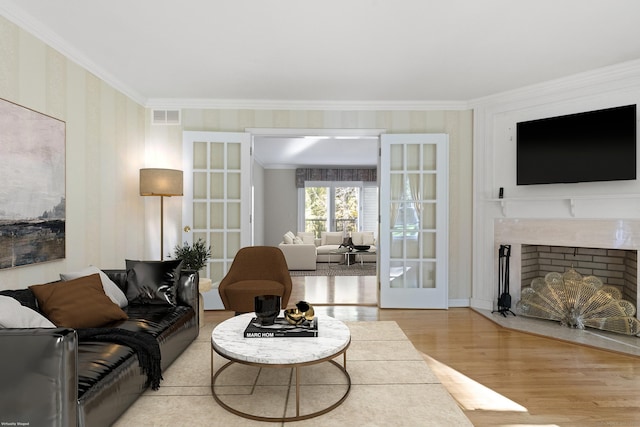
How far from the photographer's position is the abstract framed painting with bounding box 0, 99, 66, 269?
2.51m

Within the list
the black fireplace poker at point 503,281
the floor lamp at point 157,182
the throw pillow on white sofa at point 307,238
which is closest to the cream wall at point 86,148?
the floor lamp at point 157,182

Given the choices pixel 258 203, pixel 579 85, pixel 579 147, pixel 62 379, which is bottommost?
pixel 62 379

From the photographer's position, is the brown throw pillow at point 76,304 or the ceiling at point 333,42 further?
the ceiling at point 333,42

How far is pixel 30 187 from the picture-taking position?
272 centimetres

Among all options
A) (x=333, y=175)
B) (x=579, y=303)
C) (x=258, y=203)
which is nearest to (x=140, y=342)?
(x=579, y=303)

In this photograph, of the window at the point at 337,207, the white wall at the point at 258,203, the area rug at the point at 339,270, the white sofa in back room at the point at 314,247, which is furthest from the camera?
the window at the point at 337,207

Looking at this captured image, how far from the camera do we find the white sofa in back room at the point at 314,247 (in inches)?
305

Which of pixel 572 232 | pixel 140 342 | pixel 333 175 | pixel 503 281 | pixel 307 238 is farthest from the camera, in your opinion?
pixel 333 175

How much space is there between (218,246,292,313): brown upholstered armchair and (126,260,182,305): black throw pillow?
0.59 meters

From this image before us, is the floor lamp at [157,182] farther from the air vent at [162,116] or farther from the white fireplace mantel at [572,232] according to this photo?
the white fireplace mantel at [572,232]

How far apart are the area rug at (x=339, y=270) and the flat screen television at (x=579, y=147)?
3832 mm

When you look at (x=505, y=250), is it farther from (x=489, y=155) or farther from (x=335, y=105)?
(x=335, y=105)

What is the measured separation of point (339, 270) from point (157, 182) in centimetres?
457

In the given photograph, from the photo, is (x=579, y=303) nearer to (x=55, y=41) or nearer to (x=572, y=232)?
(x=572, y=232)
